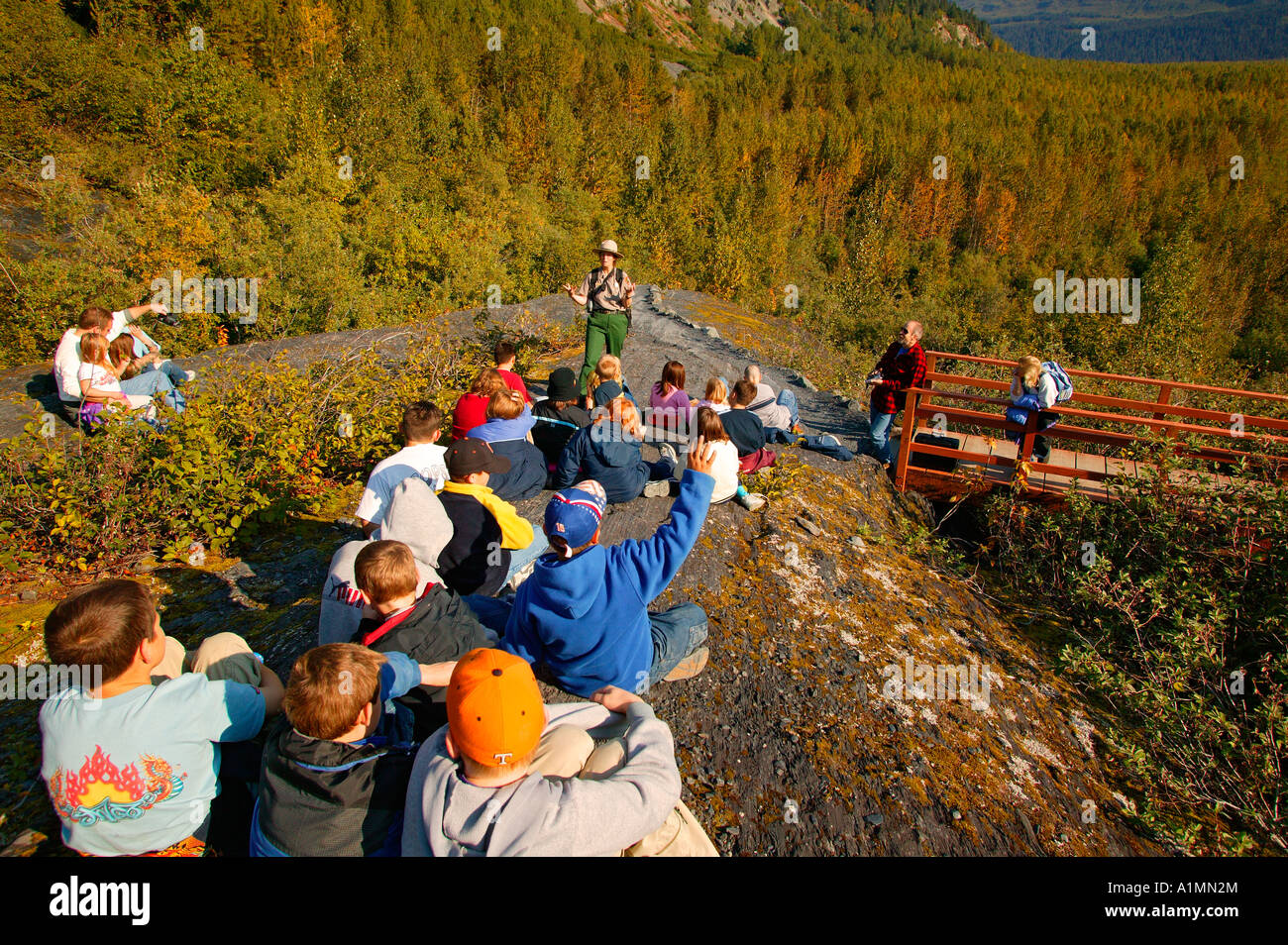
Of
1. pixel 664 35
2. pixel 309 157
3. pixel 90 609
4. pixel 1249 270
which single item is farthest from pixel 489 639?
pixel 664 35

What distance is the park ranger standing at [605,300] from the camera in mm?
7469

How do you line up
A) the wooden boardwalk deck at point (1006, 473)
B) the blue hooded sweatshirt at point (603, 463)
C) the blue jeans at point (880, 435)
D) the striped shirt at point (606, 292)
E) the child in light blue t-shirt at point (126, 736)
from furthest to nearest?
the blue jeans at point (880, 435) → the striped shirt at point (606, 292) → the wooden boardwalk deck at point (1006, 473) → the blue hooded sweatshirt at point (603, 463) → the child in light blue t-shirt at point (126, 736)

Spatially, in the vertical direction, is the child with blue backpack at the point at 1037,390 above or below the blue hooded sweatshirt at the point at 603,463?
above

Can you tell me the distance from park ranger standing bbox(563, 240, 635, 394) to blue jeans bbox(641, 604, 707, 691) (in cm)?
460

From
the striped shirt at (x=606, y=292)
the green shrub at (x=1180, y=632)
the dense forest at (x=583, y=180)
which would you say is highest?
the dense forest at (x=583, y=180)

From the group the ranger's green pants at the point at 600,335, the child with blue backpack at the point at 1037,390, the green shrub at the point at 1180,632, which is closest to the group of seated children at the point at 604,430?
the ranger's green pants at the point at 600,335

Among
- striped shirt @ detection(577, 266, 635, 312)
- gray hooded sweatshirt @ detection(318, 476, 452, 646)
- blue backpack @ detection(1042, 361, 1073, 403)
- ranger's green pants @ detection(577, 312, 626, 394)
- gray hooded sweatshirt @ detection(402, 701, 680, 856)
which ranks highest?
striped shirt @ detection(577, 266, 635, 312)

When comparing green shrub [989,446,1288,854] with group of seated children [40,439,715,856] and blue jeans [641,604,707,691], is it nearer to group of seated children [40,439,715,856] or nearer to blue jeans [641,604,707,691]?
blue jeans [641,604,707,691]

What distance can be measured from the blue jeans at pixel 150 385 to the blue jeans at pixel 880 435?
27.1 feet

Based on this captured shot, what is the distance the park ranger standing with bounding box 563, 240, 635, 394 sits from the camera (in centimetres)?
747

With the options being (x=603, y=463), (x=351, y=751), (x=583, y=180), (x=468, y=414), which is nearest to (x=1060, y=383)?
(x=603, y=463)

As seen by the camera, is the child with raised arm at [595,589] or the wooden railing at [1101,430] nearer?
the child with raised arm at [595,589]

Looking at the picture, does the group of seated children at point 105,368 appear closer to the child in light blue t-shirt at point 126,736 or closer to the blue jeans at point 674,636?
the child in light blue t-shirt at point 126,736

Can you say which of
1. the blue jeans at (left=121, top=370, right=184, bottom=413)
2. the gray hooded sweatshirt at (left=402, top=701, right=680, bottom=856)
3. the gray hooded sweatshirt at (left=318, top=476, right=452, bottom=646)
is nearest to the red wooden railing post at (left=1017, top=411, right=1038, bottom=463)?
the gray hooded sweatshirt at (left=318, top=476, right=452, bottom=646)
